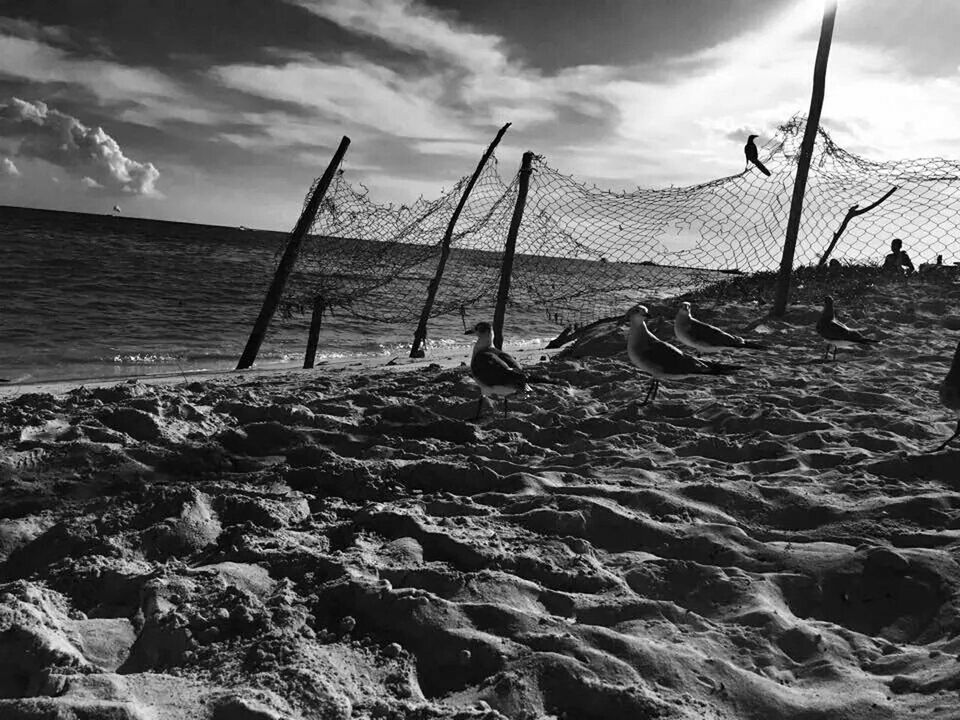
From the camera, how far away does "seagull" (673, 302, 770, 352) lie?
723cm

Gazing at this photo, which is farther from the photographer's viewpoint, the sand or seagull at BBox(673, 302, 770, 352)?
seagull at BBox(673, 302, 770, 352)

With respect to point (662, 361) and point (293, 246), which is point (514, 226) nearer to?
point (293, 246)

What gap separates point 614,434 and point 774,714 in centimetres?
306

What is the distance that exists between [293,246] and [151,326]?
8.32 meters

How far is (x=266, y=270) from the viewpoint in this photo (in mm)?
36125

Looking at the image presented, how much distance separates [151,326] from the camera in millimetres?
15867

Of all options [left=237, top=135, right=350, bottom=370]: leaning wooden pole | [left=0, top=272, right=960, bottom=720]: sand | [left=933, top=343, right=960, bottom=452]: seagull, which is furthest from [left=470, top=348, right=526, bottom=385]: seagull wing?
[left=237, top=135, right=350, bottom=370]: leaning wooden pole

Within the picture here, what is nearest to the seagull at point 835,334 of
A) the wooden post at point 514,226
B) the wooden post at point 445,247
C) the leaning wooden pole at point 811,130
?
the leaning wooden pole at point 811,130

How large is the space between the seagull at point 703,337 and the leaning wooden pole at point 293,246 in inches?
Result: 206

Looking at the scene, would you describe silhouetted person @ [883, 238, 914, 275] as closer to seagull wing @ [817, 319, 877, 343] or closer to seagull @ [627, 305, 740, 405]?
seagull wing @ [817, 319, 877, 343]

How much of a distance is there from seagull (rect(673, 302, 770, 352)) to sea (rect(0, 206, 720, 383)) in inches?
156

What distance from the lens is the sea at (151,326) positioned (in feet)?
38.3

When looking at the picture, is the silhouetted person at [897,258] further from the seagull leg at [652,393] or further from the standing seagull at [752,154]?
the seagull leg at [652,393]

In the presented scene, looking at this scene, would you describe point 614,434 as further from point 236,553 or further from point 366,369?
point 366,369
